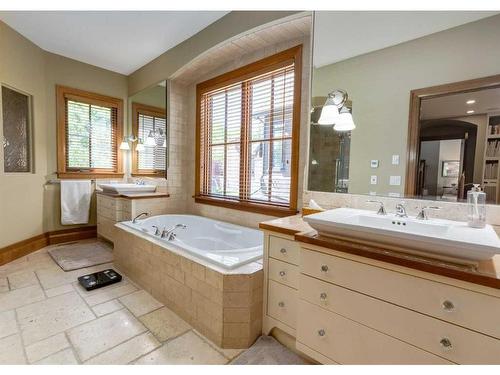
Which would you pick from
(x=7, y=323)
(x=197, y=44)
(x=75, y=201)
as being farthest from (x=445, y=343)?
(x=75, y=201)

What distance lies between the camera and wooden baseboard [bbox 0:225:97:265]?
2.83 metres

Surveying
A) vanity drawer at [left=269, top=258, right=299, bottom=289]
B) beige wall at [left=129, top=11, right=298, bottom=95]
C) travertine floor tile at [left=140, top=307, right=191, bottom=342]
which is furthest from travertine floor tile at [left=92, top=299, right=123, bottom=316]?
beige wall at [left=129, top=11, right=298, bottom=95]

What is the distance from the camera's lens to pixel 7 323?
176cm

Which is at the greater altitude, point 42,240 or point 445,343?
point 445,343

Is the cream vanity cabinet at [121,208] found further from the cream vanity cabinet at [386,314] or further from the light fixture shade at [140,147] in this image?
the cream vanity cabinet at [386,314]

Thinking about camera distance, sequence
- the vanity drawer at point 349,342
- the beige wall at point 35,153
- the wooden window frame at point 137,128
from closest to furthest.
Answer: the vanity drawer at point 349,342 < the beige wall at point 35,153 < the wooden window frame at point 137,128

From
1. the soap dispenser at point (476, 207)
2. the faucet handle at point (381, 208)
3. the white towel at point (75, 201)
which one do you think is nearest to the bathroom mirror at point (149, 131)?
the white towel at point (75, 201)

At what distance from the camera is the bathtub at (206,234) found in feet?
7.03

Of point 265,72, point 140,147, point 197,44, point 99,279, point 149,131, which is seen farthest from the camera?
point 140,147

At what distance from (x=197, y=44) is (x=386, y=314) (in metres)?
2.96

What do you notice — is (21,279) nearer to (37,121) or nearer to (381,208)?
(37,121)

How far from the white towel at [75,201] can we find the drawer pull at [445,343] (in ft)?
13.7

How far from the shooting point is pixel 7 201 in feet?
9.27

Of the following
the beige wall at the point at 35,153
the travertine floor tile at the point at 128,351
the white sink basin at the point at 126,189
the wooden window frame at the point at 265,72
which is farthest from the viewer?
the white sink basin at the point at 126,189
